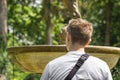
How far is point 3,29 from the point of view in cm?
2081

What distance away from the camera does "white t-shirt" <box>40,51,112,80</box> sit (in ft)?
12.9

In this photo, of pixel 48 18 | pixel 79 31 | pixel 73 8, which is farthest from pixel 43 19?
pixel 79 31

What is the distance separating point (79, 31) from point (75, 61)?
24cm

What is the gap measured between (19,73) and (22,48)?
19.5 m

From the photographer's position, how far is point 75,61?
395cm

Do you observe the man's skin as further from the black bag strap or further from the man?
the black bag strap

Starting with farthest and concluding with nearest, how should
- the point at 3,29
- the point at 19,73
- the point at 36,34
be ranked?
the point at 36,34 < the point at 19,73 < the point at 3,29

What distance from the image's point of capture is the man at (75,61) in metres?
3.92

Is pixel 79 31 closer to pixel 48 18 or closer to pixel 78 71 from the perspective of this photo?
pixel 78 71

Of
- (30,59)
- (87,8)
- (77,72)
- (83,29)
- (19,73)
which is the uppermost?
(83,29)

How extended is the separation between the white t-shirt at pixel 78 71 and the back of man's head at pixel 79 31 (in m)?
0.11

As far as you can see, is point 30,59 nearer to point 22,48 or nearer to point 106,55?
point 22,48

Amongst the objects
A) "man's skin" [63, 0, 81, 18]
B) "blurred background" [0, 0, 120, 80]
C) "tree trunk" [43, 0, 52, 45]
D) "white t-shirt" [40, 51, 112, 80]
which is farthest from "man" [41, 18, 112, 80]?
"tree trunk" [43, 0, 52, 45]

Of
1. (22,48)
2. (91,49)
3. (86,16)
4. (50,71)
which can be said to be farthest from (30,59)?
(86,16)
